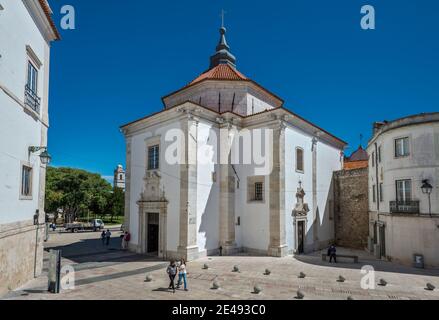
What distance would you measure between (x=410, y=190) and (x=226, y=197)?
11.4 meters

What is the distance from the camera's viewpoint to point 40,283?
12.7m

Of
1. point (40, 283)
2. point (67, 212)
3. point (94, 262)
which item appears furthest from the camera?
point (67, 212)

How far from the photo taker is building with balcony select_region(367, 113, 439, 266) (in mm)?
16984

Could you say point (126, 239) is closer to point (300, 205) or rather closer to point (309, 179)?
point (300, 205)

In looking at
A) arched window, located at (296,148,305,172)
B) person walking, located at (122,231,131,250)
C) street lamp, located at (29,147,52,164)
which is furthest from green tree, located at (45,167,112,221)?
arched window, located at (296,148,305,172)

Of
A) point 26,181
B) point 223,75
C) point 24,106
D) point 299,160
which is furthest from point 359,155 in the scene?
point 24,106

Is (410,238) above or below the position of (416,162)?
below

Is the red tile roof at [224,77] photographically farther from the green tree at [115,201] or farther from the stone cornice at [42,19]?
the green tree at [115,201]

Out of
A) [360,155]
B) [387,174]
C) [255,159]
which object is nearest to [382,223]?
[387,174]

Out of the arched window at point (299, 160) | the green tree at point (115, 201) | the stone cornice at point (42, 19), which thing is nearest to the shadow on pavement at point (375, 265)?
the arched window at point (299, 160)

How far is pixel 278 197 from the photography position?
64.2 feet

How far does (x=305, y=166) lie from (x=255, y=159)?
4652 millimetres

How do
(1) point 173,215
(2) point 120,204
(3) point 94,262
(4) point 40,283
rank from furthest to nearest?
(2) point 120,204
(1) point 173,215
(3) point 94,262
(4) point 40,283
